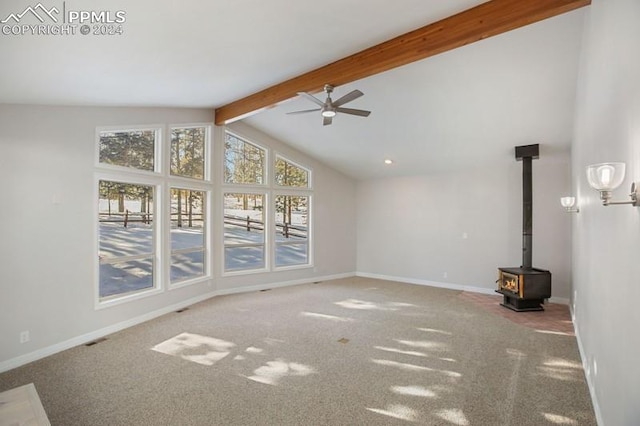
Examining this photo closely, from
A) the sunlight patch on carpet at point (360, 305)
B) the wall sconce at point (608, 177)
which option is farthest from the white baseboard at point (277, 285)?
the wall sconce at point (608, 177)

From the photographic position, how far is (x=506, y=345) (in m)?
4.03

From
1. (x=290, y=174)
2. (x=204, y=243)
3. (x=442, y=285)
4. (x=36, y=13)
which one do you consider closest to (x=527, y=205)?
(x=442, y=285)

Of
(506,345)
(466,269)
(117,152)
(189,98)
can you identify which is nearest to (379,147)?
(466,269)

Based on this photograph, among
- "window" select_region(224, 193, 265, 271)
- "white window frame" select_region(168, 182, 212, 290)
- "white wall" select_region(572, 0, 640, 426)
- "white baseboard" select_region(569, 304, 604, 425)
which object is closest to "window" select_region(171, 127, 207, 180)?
"white window frame" select_region(168, 182, 212, 290)

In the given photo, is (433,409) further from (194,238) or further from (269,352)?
(194,238)

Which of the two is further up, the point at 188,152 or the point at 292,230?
the point at 188,152

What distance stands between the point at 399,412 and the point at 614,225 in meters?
2.03

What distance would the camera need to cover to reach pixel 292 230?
25.8 feet

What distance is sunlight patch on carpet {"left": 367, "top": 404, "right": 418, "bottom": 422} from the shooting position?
8.56 ft

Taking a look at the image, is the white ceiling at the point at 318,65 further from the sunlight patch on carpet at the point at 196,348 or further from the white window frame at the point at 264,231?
the sunlight patch on carpet at the point at 196,348

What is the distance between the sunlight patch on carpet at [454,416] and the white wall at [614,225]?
894mm

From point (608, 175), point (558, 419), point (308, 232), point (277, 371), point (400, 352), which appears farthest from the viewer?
Answer: point (308, 232)

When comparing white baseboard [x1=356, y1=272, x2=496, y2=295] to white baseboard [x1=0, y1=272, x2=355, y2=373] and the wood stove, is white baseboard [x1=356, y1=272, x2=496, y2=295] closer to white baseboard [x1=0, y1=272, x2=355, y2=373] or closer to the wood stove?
the wood stove

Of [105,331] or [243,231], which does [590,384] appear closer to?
[105,331]
